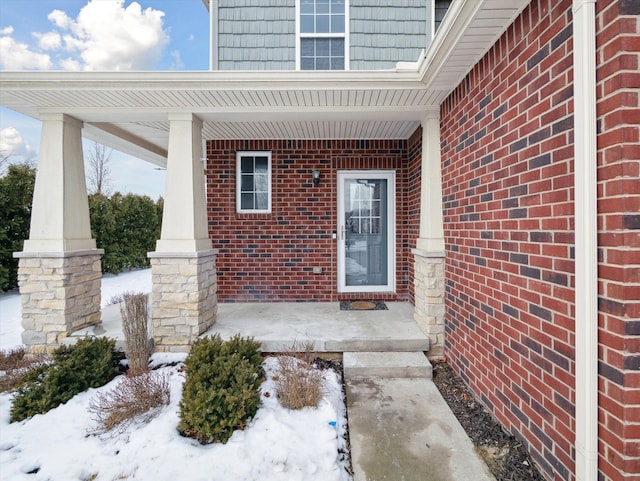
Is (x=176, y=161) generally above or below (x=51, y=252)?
above

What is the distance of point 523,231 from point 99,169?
1565cm

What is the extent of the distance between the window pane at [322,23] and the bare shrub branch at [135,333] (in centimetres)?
473

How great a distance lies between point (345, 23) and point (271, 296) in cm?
448

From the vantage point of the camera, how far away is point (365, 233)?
5.12m

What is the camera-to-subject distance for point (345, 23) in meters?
5.09

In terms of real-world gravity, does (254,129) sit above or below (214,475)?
above

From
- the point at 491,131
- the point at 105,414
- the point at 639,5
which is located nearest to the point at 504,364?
the point at 491,131

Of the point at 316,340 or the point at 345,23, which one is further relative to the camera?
the point at 345,23

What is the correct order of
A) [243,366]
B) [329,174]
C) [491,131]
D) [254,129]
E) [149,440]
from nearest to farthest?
1. [149,440]
2. [491,131]
3. [243,366]
4. [254,129]
5. [329,174]

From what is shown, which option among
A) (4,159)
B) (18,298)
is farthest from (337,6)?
(4,159)

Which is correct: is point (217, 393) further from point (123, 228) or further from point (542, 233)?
point (123, 228)

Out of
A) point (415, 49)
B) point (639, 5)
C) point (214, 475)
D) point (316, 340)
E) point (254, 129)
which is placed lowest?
point (214, 475)

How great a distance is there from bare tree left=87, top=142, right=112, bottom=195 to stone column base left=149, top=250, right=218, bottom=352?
1212 cm

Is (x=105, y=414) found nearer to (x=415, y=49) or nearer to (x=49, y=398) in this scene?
(x=49, y=398)
